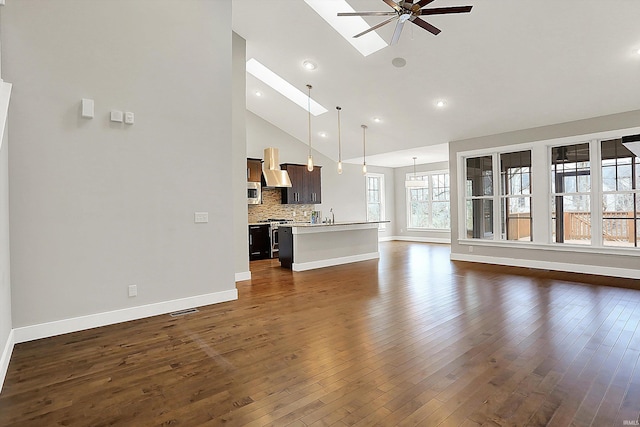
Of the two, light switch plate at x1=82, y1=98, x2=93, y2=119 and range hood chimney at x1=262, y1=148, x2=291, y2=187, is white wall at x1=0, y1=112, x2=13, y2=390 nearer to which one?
light switch plate at x1=82, y1=98, x2=93, y2=119

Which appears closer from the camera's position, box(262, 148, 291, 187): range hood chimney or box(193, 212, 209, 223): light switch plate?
box(193, 212, 209, 223): light switch plate

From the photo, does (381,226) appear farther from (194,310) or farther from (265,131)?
(194,310)

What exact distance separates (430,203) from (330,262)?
20.2 ft

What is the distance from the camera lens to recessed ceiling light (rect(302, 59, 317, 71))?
6017 mm

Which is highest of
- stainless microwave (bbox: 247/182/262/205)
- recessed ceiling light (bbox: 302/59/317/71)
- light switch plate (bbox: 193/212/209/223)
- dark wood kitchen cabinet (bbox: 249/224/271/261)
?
recessed ceiling light (bbox: 302/59/317/71)

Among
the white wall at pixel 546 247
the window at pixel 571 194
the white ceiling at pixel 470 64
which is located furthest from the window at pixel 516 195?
the white ceiling at pixel 470 64

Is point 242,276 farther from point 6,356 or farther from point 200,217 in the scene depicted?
point 6,356

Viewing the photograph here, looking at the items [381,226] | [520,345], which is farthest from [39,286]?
[381,226]

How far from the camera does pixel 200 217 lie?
4.14 metres

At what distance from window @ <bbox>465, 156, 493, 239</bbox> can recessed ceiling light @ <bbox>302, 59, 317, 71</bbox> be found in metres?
4.04

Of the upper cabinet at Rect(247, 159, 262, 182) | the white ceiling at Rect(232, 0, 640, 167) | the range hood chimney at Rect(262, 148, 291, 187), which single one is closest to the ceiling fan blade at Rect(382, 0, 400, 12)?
the white ceiling at Rect(232, 0, 640, 167)

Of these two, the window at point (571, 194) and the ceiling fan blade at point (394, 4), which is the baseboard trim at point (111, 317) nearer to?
the ceiling fan blade at point (394, 4)

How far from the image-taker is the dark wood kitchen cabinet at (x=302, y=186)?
358 inches

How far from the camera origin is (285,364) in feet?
8.30
